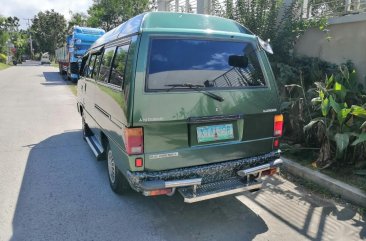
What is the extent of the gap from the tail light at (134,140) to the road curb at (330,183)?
2.61 metres

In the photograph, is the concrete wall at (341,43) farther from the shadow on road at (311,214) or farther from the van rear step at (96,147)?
the van rear step at (96,147)

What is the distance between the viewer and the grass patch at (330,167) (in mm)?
4223

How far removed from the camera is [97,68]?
4953 millimetres

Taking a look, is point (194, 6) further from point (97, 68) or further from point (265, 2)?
point (97, 68)

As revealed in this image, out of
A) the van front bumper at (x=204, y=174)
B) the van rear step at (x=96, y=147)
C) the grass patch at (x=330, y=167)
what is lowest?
the grass patch at (x=330, y=167)

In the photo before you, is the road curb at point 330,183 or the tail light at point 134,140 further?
the road curb at point 330,183

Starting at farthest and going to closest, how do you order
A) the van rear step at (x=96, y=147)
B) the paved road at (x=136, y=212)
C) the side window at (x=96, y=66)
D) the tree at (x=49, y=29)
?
the tree at (x=49, y=29) → the side window at (x=96, y=66) → the van rear step at (x=96, y=147) → the paved road at (x=136, y=212)

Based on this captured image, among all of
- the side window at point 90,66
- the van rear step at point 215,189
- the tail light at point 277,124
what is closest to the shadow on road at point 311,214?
the van rear step at point 215,189

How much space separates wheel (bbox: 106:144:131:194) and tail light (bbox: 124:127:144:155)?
0.88 m

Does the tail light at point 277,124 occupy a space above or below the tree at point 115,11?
below

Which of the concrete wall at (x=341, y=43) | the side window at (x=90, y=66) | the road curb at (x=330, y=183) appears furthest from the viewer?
the concrete wall at (x=341, y=43)

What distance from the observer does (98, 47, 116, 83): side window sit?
4.18 meters

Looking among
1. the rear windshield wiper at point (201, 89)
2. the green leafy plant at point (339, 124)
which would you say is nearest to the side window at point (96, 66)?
the rear windshield wiper at point (201, 89)

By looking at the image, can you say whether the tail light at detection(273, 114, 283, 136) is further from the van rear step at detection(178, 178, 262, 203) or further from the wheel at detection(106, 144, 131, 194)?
the wheel at detection(106, 144, 131, 194)
